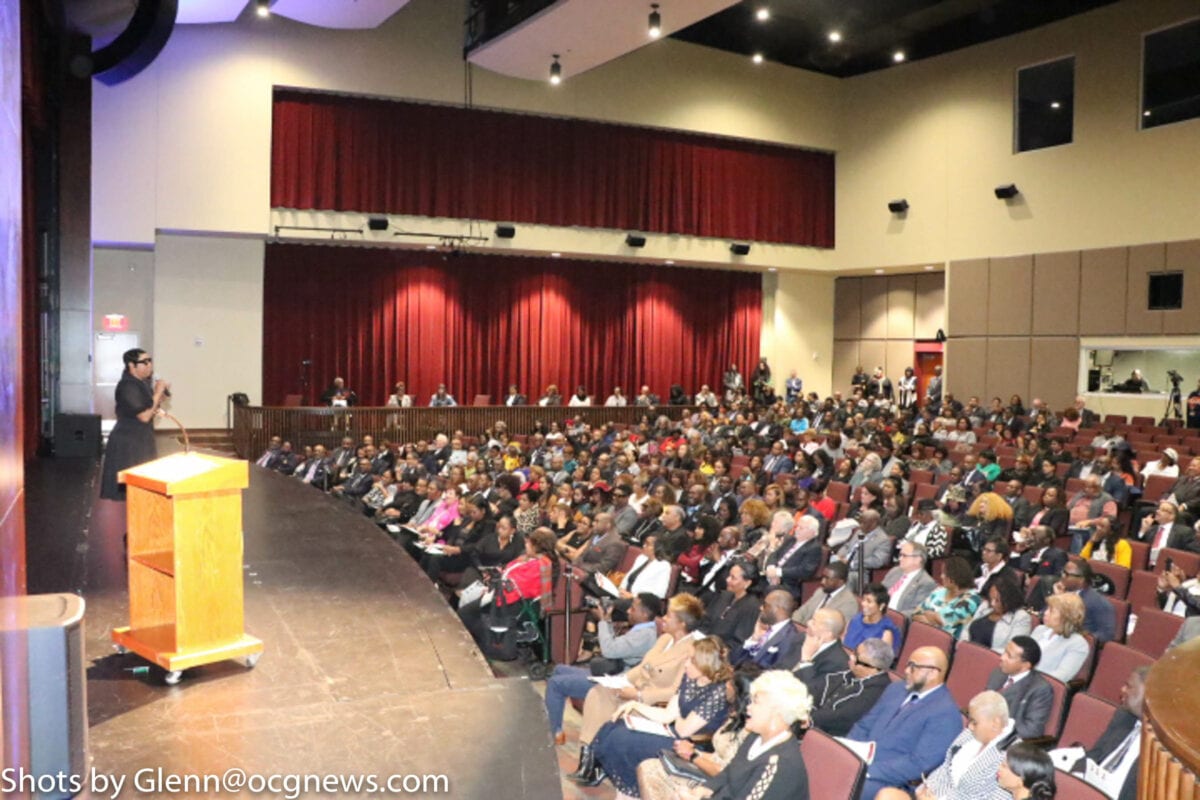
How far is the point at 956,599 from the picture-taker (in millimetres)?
5465

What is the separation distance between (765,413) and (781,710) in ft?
39.4

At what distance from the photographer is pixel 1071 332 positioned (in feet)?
51.5

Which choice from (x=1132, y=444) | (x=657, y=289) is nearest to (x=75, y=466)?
(x=1132, y=444)

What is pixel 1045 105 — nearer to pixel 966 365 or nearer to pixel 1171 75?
pixel 1171 75

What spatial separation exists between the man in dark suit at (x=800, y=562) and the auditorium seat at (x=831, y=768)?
9.90ft

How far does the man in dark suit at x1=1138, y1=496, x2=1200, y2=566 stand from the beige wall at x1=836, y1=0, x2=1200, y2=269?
899cm

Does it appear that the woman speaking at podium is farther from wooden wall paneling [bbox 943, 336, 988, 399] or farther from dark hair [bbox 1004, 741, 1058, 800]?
wooden wall paneling [bbox 943, 336, 988, 399]

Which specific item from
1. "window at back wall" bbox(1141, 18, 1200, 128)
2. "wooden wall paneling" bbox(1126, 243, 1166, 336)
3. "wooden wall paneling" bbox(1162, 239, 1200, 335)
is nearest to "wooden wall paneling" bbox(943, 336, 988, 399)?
"wooden wall paneling" bbox(1126, 243, 1166, 336)

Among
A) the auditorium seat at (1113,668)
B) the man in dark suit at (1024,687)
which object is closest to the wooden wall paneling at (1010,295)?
the auditorium seat at (1113,668)

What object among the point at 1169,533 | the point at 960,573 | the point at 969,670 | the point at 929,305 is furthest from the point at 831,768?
the point at 929,305

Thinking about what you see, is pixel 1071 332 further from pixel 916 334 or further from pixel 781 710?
pixel 781 710

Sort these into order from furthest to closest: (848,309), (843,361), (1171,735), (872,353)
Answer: (843,361) < (848,309) < (872,353) < (1171,735)

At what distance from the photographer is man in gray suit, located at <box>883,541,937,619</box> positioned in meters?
5.80

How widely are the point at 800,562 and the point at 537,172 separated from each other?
40.3 ft
